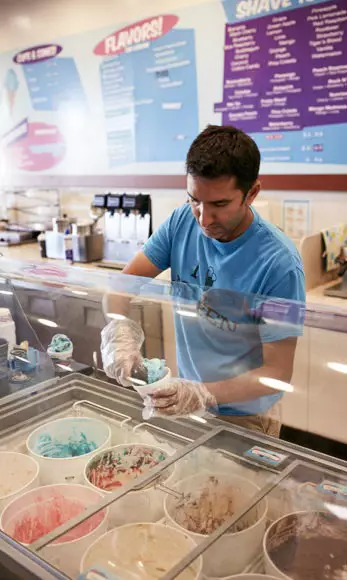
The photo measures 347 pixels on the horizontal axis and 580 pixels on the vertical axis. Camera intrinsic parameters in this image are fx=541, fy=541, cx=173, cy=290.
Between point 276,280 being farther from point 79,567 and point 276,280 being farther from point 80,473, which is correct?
point 79,567

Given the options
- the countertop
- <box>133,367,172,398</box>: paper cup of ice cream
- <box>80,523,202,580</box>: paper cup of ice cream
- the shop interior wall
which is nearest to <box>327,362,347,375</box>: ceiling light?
<box>133,367,172,398</box>: paper cup of ice cream

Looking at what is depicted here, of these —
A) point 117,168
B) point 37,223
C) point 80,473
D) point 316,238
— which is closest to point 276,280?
point 80,473

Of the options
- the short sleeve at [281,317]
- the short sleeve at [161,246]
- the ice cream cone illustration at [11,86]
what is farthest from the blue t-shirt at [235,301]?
the ice cream cone illustration at [11,86]

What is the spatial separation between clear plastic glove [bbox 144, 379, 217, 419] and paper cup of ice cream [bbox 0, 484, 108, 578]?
286 mm

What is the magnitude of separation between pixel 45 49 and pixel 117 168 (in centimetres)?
129

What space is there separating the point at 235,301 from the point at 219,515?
579 mm

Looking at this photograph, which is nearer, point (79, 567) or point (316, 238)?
point (79, 567)

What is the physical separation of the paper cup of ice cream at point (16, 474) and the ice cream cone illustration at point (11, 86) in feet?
14.9

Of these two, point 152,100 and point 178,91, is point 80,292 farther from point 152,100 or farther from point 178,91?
point 152,100

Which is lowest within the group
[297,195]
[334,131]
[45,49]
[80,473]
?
[80,473]

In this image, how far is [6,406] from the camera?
156cm

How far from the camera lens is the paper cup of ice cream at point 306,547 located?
948 millimetres

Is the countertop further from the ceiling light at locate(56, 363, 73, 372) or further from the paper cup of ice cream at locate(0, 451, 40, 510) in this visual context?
the paper cup of ice cream at locate(0, 451, 40, 510)

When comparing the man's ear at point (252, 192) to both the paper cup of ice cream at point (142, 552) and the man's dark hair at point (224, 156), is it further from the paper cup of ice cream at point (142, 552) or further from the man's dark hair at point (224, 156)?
the paper cup of ice cream at point (142, 552)
